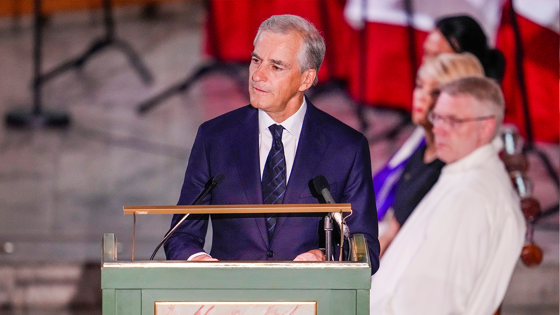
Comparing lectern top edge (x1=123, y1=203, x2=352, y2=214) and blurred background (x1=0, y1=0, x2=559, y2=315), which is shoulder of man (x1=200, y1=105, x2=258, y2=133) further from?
blurred background (x1=0, y1=0, x2=559, y2=315)

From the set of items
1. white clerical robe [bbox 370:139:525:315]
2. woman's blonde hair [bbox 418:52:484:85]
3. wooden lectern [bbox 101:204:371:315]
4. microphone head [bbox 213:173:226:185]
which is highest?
woman's blonde hair [bbox 418:52:484:85]

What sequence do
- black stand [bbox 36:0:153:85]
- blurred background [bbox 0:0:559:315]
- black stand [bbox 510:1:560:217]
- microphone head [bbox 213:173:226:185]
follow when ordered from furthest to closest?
black stand [bbox 36:0:153:85], black stand [bbox 510:1:560:217], blurred background [bbox 0:0:559:315], microphone head [bbox 213:173:226:185]

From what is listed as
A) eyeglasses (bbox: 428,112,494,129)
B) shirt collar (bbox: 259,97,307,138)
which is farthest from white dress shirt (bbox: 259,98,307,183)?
eyeglasses (bbox: 428,112,494,129)

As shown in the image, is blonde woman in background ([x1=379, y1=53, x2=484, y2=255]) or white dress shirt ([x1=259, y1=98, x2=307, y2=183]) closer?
white dress shirt ([x1=259, y1=98, x2=307, y2=183])

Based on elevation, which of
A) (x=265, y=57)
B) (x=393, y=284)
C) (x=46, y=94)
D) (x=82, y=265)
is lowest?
(x=82, y=265)

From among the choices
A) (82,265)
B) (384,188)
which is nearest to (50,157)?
(82,265)

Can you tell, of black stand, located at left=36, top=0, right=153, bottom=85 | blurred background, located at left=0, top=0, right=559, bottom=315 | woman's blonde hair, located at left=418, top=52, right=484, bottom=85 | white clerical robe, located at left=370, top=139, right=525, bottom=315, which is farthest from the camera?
black stand, located at left=36, top=0, right=153, bottom=85

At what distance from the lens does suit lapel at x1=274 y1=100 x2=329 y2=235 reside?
6.17 feet

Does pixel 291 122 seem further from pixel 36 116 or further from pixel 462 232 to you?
pixel 36 116

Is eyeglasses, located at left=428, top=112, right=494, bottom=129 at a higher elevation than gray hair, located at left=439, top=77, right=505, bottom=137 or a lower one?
lower

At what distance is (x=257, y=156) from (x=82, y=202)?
277 centimetres

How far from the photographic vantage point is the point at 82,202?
443cm

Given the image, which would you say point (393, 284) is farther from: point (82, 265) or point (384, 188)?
point (82, 265)

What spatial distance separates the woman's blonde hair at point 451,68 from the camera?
11.1 ft
